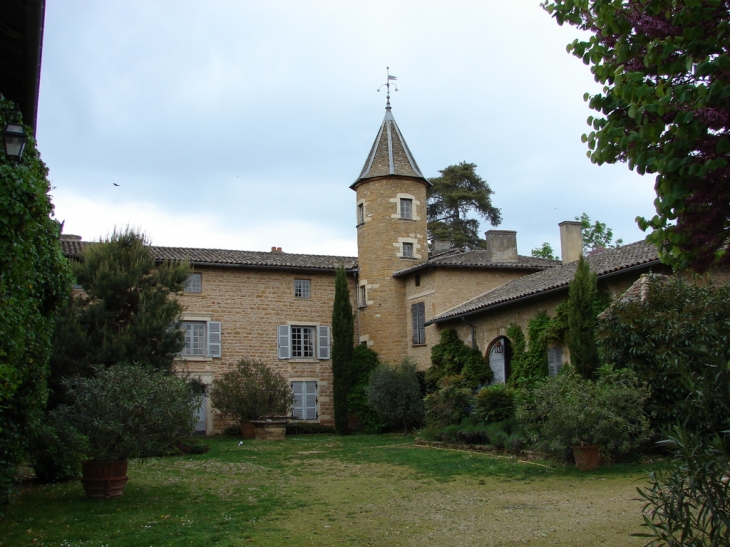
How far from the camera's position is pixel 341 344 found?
24.4 m

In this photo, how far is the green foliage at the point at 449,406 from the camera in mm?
18125

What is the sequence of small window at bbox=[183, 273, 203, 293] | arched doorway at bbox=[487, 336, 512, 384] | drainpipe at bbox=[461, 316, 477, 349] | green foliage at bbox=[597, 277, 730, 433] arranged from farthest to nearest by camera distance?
1. small window at bbox=[183, 273, 203, 293]
2. drainpipe at bbox=[461, 316, 477, 349]
3. arched doorway at bbox=[487, 336, 512, 384]
4. green foliage at bbox=[597, 277, 730, 433]

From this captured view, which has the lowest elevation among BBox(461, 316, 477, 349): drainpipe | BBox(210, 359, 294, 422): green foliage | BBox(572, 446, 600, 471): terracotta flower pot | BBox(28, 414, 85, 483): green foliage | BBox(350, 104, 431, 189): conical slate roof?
BBox(572, 446, 600, 471): terracotta flower pot

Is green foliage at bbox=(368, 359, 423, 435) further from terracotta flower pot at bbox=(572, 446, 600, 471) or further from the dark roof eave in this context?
terracotta flower pot at bbox=(572, 446, 600, 471)

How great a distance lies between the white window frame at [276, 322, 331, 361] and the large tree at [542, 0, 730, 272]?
21.3 metres

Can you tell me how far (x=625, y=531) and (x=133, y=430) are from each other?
6128 mm

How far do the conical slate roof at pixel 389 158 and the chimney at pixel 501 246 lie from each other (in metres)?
3.53

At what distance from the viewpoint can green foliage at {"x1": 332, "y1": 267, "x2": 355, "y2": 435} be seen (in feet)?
79.6

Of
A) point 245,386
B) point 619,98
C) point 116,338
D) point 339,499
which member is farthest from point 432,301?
point 619,98

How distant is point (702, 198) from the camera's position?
4840mm

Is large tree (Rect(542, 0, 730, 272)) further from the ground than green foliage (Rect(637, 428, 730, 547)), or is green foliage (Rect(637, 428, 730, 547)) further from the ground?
large tree (Rect(542, 0, 730, 272))

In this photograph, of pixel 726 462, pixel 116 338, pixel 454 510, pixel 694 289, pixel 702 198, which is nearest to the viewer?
pixel 726 462

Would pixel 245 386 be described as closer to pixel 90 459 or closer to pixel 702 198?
pixel 90 459

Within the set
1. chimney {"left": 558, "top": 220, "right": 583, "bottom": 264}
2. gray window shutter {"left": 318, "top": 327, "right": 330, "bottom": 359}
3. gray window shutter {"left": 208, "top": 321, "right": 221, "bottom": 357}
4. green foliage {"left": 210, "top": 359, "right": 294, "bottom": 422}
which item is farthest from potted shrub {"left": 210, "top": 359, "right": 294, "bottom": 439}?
chimney {"left": 558, "top": 220, "right": 583, "bottom": 264}
